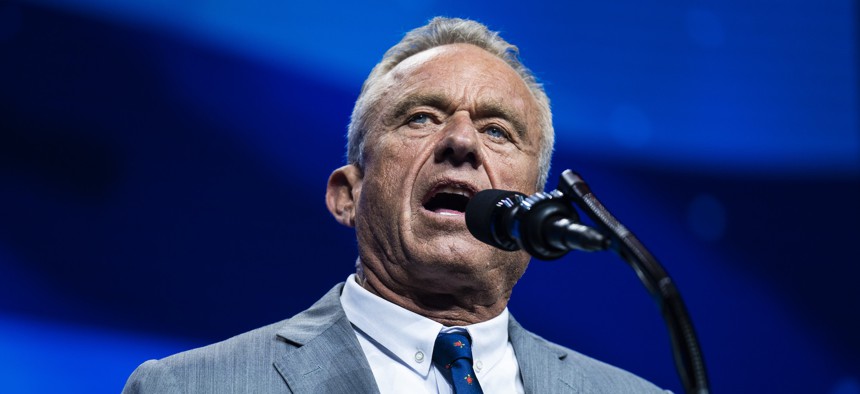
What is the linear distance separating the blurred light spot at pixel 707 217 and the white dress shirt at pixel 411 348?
45.1 inches

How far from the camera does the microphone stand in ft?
3.81

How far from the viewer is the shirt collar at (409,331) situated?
1.98m

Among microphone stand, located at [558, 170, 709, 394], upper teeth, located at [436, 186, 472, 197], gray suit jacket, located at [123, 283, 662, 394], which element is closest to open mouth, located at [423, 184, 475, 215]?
upper teeth, located at [436, 186, 472, 197]

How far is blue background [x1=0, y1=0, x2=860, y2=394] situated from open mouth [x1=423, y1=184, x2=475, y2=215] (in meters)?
0.66

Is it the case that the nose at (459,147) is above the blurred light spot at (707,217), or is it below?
above

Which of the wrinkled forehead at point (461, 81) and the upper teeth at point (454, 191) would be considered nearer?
the upper teeth at point (454, 191)

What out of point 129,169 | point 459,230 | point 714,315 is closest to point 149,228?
point 129,169

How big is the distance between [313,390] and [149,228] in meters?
0.79

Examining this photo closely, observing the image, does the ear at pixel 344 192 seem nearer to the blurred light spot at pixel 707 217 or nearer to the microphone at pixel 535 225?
the microphone at pixel 535 225

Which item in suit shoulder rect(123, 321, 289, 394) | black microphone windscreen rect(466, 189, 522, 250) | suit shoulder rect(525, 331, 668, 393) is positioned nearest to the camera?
black microphone windscreen rect(466, 189, 522, 250)

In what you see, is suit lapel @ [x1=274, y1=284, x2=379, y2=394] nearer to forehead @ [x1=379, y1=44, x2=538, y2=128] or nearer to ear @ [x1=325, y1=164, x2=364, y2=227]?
ear @ [x1=325, y1=164, x2=364, y2=227]

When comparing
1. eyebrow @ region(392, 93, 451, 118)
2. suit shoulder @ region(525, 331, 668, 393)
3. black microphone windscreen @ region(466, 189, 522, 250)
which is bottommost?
suit shoulder @ region(525, 331, 668, 393)

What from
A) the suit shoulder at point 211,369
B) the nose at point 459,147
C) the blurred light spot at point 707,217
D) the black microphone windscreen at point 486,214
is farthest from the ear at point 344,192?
the blurred light spot at point 707,217

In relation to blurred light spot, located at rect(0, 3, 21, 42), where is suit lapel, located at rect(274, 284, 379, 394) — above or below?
below
